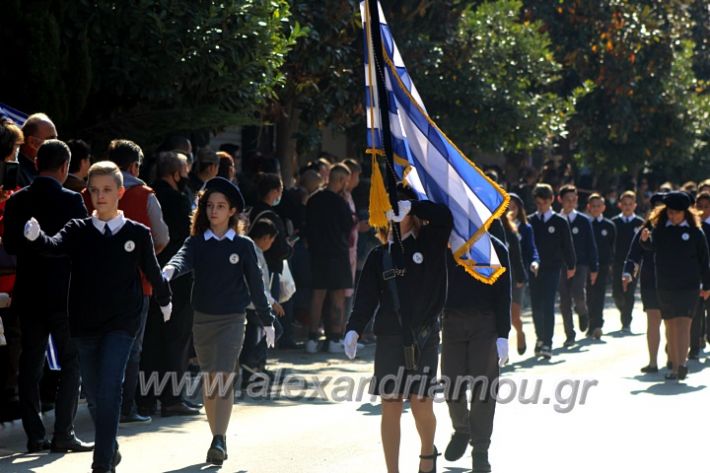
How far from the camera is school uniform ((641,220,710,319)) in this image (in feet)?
42.1

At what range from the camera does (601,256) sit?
1758cm

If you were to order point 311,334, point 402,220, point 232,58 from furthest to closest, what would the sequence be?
point 311,334 < point 232,58 < point 402,220

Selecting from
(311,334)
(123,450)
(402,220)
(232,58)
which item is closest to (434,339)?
(402,220)

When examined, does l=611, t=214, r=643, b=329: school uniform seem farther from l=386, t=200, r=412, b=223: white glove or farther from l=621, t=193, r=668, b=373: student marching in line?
l=386, t=200, r=412, b=223: white glove

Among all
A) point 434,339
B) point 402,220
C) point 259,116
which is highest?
point 259,116

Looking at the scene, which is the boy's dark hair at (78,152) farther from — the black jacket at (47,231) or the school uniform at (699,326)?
the school uniform at (699,326)

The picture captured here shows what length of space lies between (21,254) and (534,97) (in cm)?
1423

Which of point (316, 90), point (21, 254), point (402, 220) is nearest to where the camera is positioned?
point (402, 220)

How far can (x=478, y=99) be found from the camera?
20.2 m

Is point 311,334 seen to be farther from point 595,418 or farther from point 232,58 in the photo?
point 595,418

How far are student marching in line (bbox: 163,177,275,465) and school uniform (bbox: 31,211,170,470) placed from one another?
0.91 metres

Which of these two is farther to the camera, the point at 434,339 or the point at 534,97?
the point at 534,97

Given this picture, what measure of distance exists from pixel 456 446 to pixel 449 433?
2.93 feet

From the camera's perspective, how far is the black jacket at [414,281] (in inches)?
300
